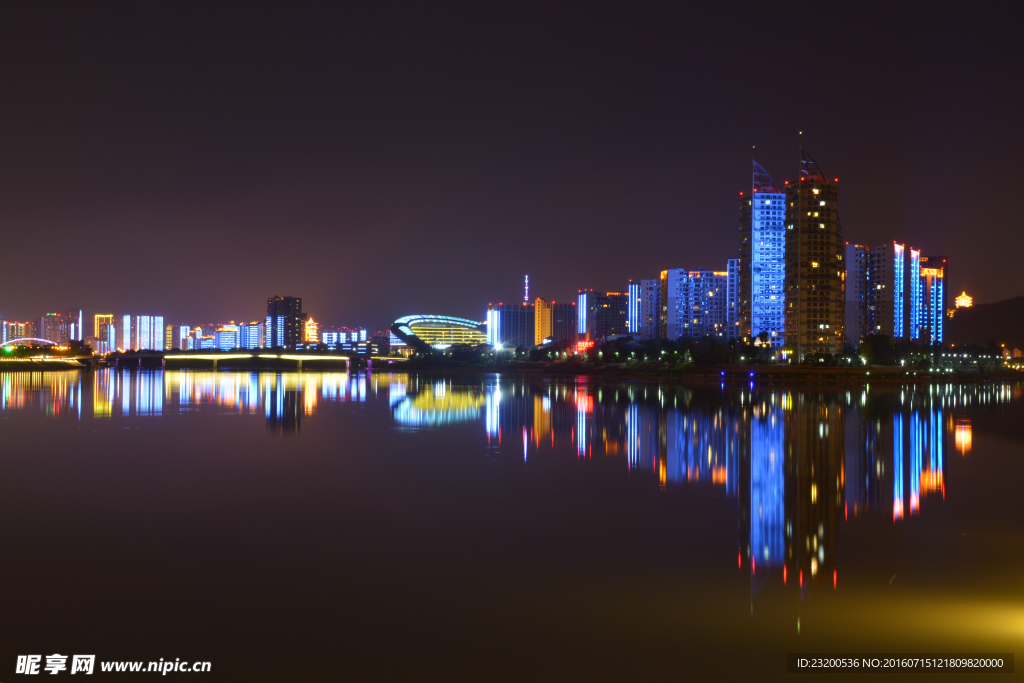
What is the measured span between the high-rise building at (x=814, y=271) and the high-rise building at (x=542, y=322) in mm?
110775

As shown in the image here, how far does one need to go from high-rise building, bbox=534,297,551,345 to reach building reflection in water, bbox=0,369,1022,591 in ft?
524

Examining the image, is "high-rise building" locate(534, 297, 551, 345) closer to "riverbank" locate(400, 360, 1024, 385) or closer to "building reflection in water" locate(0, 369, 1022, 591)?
"riverbank" locate(400, 360, 1024, 385)

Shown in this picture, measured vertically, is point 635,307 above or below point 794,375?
above

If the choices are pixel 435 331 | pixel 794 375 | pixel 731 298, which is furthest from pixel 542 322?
pixel 794 375

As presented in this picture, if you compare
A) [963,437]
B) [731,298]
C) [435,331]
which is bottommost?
[963,437]

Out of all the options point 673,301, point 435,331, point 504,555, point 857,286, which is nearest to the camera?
point 504,555

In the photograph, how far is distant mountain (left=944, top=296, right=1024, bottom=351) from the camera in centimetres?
12444

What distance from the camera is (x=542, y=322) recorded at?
19100cm

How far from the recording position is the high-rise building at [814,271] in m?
80.1

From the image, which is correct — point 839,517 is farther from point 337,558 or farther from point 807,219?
point 807,219

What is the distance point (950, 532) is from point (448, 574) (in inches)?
205

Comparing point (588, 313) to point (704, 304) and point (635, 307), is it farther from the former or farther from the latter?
point (704, 304)

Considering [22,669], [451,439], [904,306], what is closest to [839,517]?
[22,669]

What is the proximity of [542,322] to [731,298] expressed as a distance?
86289 mm
